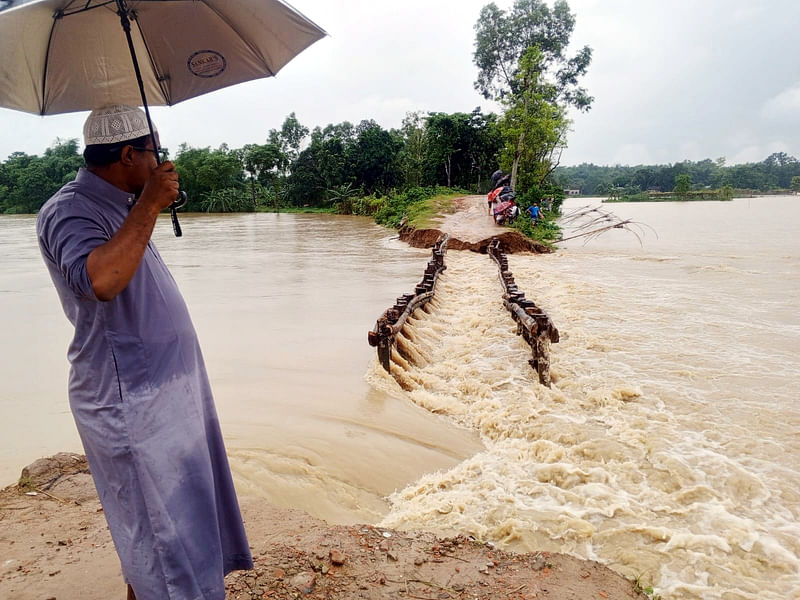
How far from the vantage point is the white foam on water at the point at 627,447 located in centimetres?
308

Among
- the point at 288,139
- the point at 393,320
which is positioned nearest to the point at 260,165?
the point at 288,139

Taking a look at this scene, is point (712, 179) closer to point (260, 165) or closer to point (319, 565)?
point (260, 165)

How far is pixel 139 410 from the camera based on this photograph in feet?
5.11

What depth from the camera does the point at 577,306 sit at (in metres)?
9.88

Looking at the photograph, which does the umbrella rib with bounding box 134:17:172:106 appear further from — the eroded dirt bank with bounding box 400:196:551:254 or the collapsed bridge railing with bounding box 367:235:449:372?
the eroded dirt bank with bounding box 400:196:551:254

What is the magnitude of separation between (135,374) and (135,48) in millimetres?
1554

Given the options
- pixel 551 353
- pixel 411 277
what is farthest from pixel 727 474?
pixel 411 277

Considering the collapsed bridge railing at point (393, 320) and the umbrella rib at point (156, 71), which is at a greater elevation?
the umbrella rib at point (156, 71)

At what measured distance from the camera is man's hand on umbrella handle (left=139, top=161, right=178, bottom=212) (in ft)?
5.00

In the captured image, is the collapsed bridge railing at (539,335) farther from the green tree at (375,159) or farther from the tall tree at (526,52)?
the green tree at (375,159)

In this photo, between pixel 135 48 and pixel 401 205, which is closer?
pixel 135 48

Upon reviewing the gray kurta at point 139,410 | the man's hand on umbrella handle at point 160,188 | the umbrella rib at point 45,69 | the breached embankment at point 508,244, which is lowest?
the breached embankment at point 508,244

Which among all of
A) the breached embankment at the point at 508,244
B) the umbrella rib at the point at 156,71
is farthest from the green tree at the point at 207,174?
the umbrella rib at the point at 156,71

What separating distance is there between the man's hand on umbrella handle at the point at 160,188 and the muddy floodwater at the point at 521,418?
2.53 metres
